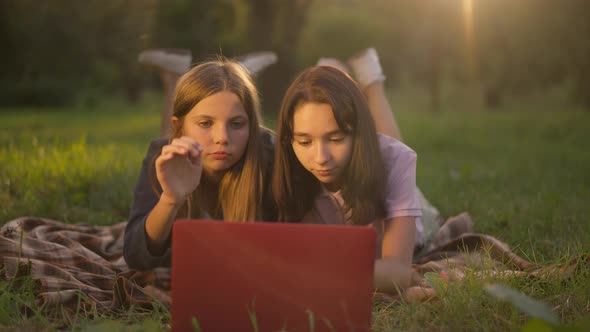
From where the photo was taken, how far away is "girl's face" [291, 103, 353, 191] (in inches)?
95.1

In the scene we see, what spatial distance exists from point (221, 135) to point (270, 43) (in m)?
7.87

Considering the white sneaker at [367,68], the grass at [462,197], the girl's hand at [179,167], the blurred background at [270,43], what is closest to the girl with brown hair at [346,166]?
the grass at [462,197]

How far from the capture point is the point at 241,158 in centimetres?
283

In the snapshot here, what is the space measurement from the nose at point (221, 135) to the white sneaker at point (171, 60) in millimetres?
2003

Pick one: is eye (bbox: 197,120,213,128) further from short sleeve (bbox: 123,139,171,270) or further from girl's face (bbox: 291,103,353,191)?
girl's face (bbox: 291,103,353,191)

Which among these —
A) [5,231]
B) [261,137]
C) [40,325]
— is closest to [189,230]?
[40,325]

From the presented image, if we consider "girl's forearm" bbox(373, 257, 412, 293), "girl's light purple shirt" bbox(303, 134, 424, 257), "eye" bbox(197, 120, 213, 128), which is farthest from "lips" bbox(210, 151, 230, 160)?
"girl's forearm" bbox(373, 257, 412, 293)

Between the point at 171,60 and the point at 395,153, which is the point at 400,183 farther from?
the point at 171,60

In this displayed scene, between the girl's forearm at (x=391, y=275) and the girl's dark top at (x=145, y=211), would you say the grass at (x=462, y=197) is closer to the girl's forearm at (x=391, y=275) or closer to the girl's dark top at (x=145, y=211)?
the girl's forearm at (x=391, y=275)

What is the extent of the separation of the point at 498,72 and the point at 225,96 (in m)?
13.6

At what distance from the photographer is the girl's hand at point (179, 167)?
203 cm

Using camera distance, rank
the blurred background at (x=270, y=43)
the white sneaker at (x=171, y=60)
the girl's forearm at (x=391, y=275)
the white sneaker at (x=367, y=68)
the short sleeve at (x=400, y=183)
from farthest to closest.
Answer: the blurred background at (x=270, y=43) → the white sneaker at (x=171, y=60) → the white sneaker at (x=367, y=68) → the short sleeve at (x=400, y=183) → the girl's forearm at (x=391, y=275)

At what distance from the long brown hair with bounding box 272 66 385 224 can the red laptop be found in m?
0.88

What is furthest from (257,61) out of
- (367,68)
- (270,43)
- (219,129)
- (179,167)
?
(270,43)
